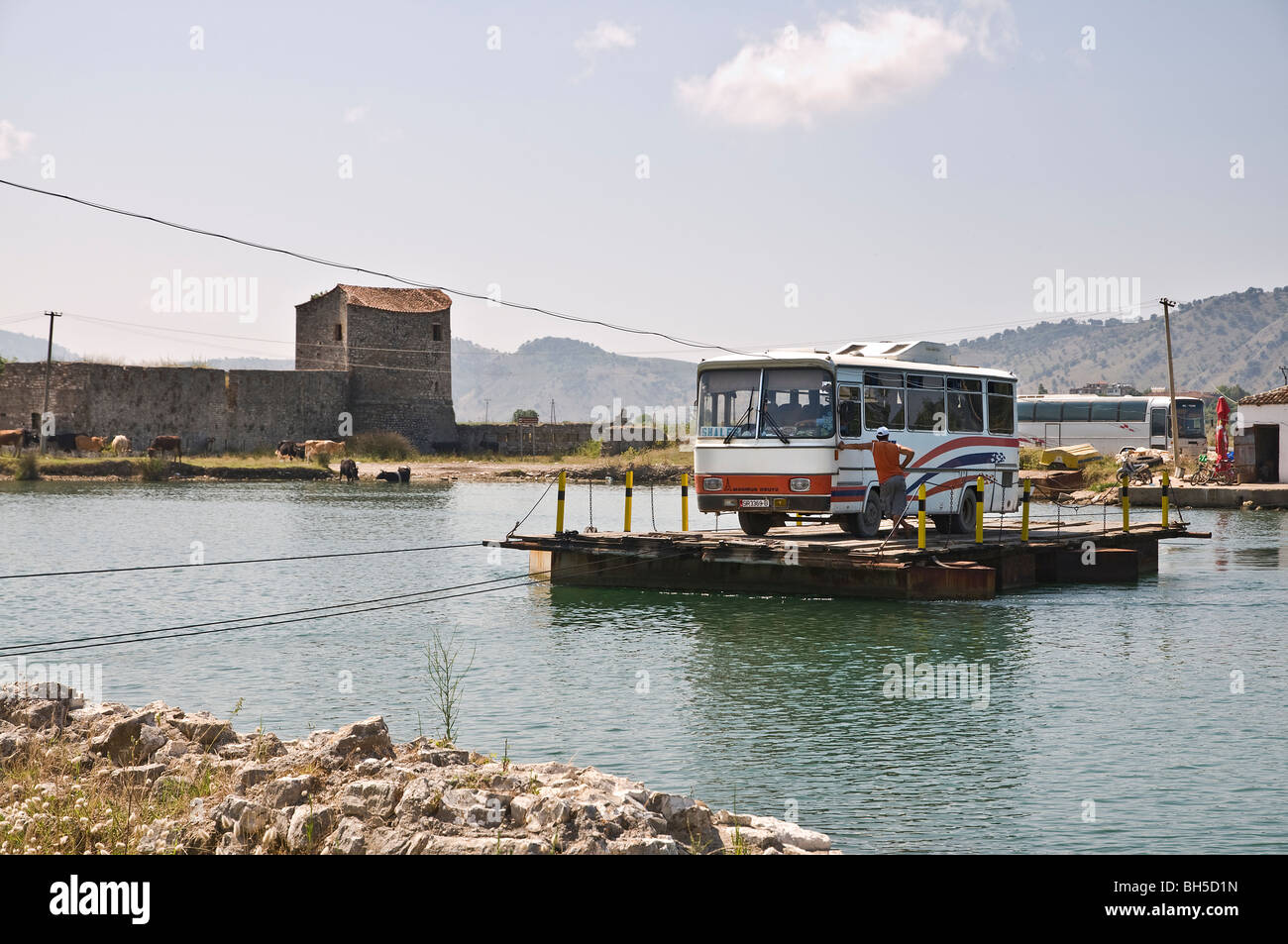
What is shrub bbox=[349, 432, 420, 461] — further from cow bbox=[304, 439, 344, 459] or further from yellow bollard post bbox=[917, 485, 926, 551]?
yellow bollard post bbox=[917, 485, 926, 551]

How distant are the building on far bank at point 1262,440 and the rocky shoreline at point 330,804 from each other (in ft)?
145

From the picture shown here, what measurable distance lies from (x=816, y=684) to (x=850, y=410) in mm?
6667

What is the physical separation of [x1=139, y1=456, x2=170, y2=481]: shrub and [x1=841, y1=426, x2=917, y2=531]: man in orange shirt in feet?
169

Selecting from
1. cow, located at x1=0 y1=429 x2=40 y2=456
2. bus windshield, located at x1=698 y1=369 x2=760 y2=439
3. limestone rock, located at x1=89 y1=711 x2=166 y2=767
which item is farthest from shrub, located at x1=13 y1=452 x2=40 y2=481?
limestone rock, located at x1=89 y1=711 x2=166 y2=767

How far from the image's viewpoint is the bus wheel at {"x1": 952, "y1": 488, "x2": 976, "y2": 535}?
2473 cm

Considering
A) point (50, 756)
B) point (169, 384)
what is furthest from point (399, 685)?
point (169, 384)

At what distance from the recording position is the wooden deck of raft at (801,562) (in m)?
20.7

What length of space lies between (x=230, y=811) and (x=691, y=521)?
3483 cm

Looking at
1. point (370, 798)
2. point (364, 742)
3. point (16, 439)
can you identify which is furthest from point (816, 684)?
point (16, 439)

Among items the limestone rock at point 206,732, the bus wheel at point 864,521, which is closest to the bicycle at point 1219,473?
the bus wheel at point 864,521

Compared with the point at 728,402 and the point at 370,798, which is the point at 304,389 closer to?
the point at 728,402

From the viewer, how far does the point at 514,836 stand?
7.26 meters

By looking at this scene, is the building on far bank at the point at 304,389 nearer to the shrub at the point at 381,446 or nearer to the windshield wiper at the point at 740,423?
the shrub at the point at 381,446
